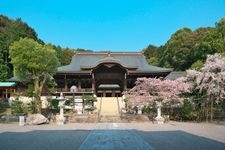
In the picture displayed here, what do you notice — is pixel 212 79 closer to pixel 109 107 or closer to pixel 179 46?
pixel 109 107

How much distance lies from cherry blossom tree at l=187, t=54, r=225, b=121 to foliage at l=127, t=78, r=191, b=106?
1417 millimetres

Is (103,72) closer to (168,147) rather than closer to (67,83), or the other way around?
(67,83)

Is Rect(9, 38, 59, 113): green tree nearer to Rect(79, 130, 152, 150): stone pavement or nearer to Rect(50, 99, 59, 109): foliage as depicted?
Rect(50, 99, 59, 109): foliage

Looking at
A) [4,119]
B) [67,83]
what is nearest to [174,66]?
[67,83]

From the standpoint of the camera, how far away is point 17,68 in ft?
86.6

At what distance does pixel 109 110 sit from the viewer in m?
30.7

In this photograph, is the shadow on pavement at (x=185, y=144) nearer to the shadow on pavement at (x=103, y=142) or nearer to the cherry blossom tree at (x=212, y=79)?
the shadow on pavement at (x=103, y=142)

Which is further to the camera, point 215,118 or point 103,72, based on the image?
point 103,72

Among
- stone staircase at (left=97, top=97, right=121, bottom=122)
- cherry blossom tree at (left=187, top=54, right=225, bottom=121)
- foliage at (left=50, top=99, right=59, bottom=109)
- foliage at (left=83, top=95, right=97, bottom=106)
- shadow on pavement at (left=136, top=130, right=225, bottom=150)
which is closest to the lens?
shadow on pavement at (left=136, top=130, right=225, bottom=150)

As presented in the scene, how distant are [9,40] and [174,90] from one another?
34841 millimetres

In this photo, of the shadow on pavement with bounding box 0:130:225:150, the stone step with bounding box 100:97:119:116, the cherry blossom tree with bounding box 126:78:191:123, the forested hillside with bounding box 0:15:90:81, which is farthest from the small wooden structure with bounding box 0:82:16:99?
the shadow on pavement with bounding box 0:130:225:150

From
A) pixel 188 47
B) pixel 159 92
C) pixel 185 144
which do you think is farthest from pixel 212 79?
pixel 188 47

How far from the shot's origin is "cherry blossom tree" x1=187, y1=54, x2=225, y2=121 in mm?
24703

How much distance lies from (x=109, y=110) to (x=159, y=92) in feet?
20.8
